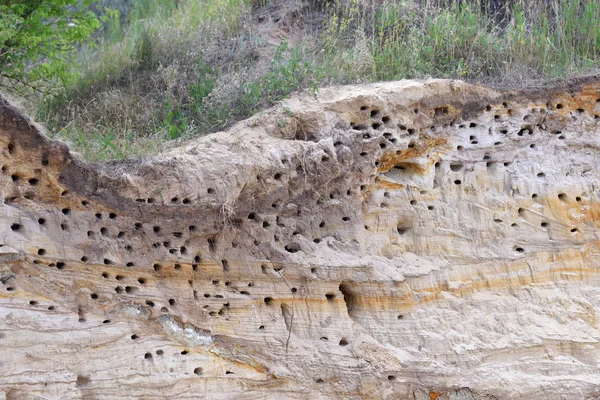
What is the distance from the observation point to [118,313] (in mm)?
5898

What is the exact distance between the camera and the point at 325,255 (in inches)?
261

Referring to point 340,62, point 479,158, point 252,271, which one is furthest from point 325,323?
point 340,62

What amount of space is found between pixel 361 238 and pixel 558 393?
90.3 inches

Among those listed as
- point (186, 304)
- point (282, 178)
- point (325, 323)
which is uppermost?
point (282, 178)

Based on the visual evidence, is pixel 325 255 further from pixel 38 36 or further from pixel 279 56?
pixel 38 36

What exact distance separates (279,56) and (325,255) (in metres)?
2.30

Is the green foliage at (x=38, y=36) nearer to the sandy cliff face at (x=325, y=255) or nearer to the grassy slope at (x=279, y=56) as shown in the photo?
the grassy slope at (x=279, y=56)

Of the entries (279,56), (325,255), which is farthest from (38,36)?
(325,255)

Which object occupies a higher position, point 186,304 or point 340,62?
point 340,62

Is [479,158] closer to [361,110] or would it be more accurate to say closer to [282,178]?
[361,110]

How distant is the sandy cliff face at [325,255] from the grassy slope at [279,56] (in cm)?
57

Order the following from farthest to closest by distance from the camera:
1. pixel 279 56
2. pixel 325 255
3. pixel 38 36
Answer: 1. pixel 279 56
2. pixel 38 36
3. pixel 325 255

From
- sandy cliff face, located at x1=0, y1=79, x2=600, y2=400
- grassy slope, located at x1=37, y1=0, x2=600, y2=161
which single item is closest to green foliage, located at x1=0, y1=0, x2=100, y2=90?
grassy slope, located at x1=37, y1=0, x2=600, y2=161

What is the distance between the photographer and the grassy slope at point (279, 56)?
7.38 m
